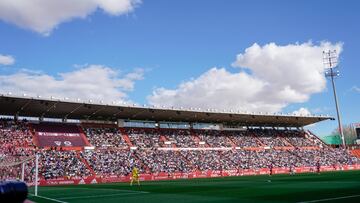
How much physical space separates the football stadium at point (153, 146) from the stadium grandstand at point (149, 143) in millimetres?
130

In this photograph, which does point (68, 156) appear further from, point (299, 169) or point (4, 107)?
point (299, 169)

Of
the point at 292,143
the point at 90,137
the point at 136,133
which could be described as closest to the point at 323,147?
the point at 292,143

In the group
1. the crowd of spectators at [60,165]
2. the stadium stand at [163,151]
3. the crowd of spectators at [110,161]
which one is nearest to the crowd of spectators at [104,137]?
the stadium stand at [163,151]

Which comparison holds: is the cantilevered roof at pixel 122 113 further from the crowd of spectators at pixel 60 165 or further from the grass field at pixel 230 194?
the grass field at pixel 230 194

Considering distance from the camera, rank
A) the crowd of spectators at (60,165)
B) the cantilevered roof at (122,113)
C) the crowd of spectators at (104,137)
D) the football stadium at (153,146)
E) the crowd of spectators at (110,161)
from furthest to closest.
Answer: the crowd of spectators at (104,137), the cantilevered roof at (122,113), the crowd of spectators at (110,161), the football stadium at (153,146), the crowd of spectators at (60,165)

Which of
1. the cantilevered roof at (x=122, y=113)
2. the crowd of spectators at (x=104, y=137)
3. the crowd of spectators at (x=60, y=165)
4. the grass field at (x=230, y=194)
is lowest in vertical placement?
the grass field at (x=230, y=194)

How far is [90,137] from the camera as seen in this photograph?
61594 mm

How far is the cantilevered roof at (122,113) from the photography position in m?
55.3

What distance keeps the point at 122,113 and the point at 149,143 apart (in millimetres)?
6896

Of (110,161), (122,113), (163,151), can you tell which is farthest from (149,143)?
(110,161)

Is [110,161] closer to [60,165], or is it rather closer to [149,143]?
[60,165]

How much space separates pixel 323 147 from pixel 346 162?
9203 mm

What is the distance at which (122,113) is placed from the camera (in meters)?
65.3

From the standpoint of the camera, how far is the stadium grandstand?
52.5m
